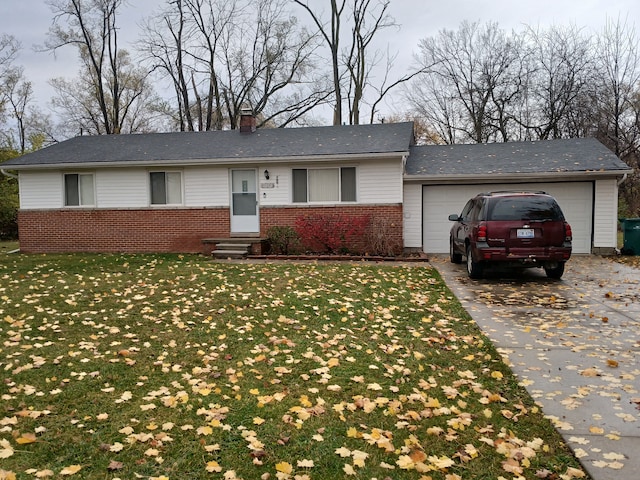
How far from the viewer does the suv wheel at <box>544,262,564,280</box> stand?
32.3 ft

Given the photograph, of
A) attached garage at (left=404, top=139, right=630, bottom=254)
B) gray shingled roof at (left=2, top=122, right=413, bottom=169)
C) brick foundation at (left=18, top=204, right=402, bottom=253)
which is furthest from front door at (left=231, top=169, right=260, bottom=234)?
attached garage at (left=404, top=139, right=630, bottom=254)

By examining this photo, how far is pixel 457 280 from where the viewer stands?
398 inches

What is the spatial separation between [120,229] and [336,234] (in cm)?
746

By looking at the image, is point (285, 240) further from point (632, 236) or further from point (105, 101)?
point (105, 101)

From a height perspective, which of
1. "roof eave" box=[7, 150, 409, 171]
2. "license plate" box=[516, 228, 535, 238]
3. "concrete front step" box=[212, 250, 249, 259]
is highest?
"roof eave" box=[7, 150, 409, 171]

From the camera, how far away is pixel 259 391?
4.23m

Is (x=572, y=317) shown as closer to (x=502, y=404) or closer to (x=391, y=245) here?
(x=502, y=404)

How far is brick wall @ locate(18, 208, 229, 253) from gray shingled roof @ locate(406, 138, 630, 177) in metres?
6.97

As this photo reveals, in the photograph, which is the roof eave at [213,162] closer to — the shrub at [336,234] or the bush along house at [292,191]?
the bush along house at [292,191]

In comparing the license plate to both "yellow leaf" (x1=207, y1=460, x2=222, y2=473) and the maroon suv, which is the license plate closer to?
the maroon suv

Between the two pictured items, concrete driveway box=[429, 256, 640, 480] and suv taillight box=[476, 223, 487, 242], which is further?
suv taillight box=[476, 223, 487, 242]

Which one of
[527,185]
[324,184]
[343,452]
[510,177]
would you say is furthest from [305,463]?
[527,185]

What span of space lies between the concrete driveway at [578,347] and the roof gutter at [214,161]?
5156 mm

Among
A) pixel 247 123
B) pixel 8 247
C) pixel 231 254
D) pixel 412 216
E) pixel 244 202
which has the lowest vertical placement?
pixel 8 247
